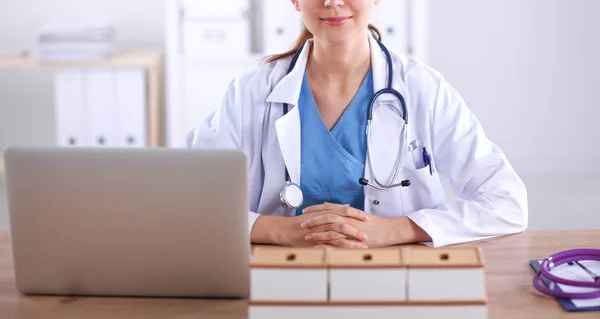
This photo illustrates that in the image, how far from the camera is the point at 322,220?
163 centimetres

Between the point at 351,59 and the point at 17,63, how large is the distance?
227 centimetres

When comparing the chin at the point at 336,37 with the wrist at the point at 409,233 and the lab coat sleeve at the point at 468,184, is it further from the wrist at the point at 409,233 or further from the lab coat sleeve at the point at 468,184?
the wrist at the point at 409,233

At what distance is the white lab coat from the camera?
1846mm

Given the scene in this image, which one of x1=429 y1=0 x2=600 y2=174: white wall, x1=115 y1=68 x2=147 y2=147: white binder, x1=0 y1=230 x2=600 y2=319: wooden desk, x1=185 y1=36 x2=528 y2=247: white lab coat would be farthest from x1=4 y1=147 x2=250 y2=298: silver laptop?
x1=429 y1=0 x2=600 y2=174: white wall

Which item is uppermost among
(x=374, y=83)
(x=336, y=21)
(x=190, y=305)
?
(x=336, y=21)

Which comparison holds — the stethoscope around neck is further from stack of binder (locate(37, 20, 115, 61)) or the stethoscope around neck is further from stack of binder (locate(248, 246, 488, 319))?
stack of binder (locate(37, 20, 115, 61))

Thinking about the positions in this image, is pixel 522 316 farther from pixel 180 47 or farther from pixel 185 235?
pixel 180 47

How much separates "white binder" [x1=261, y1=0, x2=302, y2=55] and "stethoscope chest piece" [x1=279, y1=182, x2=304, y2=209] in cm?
206

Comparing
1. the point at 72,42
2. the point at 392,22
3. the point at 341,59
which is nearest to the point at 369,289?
the point at 341,59

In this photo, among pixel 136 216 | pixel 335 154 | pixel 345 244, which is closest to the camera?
pixel 136 216

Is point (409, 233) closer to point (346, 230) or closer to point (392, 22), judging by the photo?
point (346, 230)

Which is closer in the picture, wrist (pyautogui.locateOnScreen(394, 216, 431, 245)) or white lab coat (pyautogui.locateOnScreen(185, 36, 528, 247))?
wrist (pyautogui.locateOnScreen(394, 216, 431, 245))

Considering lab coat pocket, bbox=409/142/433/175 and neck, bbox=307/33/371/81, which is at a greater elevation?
neck, bbox=307/33/371/81

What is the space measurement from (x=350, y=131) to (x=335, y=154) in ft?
0.19
